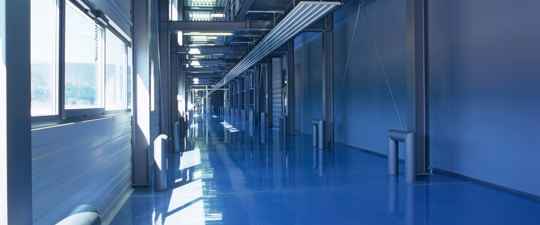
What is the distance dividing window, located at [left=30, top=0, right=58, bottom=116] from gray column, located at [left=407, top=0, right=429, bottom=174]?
438 cm

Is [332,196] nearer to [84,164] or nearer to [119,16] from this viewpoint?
[84,164]

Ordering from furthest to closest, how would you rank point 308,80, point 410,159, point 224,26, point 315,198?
point 308,80
point 224,26
point 410,159
point 315,198

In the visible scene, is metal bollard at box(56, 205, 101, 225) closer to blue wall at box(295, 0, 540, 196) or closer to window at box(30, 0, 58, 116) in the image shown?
window at box(30, 0, 58, 116)

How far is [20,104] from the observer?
1.77 metres

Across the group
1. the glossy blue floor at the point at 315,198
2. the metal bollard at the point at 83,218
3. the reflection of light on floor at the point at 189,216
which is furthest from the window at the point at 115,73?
the metal bollard at the point at 83,218

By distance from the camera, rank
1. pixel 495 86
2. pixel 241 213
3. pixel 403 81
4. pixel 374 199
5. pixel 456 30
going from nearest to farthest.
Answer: pixel 241 213 < pixel 374 199 < pixel 495 86 < pixel 456 30 < pixel 403 81

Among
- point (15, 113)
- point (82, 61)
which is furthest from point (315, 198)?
point (15, 113)

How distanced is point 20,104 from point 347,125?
8.11 m

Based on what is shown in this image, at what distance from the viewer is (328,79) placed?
9125 millimetres

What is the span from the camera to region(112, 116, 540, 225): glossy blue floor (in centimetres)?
363

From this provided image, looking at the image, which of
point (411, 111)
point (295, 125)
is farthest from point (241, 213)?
point (295, 125)

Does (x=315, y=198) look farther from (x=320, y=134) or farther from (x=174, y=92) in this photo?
(x=174, y=92)

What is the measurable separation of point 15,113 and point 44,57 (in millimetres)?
870

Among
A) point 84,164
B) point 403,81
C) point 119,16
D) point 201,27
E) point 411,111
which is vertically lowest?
point 84,164
